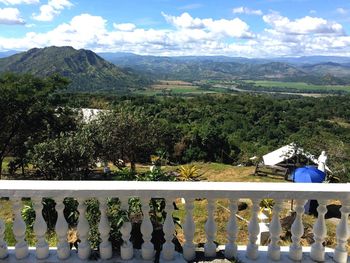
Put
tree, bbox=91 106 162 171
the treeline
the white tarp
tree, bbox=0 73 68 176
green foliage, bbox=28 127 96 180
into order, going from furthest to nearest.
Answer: tree, bbox=0 73 68 176
tree, bbox=91 106 162 171
the white tarp
the treeline
green foliage, bbox=28 127 96 180

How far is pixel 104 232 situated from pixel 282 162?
1905cm

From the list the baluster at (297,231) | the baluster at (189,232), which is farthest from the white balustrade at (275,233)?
the baluster at (189,232)

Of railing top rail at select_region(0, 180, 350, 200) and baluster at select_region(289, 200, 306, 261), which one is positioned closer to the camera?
railing top rail at select_region(0, 180, 350, 200)

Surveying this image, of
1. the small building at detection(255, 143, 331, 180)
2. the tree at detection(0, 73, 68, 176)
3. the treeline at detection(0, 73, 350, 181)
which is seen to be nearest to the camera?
the treeline at detection(0, 73, 350, 181)

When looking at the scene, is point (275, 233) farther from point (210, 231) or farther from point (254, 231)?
point (210, 231)

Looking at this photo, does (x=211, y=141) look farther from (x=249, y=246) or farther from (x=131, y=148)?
(x=249, y=246)

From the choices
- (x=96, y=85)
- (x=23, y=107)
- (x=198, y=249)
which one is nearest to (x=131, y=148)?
(x=23, y=107)

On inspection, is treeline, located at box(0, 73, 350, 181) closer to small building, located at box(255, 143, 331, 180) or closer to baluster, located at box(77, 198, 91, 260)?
small building, located at box(255, 143, 331, 180)

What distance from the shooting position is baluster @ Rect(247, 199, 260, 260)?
2842mm

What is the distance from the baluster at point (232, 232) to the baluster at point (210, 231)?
0.11 meters

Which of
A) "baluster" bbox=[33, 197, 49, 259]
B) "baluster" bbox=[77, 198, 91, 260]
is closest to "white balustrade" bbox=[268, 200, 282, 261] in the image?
"baluster" bbox=[77, 198, 91, 260]

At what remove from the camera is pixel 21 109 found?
18.8m

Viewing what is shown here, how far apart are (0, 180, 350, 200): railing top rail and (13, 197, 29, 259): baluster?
0.33ft

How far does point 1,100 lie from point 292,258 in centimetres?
1780
